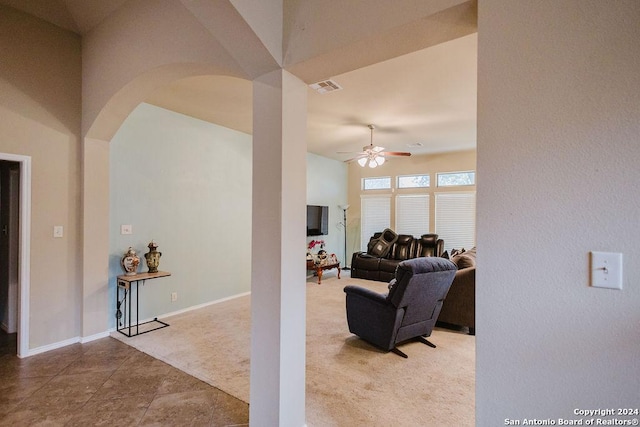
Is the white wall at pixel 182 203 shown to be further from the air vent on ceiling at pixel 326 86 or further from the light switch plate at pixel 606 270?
the light switch plate at pixel 606 270

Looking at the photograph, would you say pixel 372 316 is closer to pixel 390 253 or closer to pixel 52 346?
pixel 52 346

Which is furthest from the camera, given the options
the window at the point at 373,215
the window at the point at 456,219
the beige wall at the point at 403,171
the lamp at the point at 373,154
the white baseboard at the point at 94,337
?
the window at the point at 373,215

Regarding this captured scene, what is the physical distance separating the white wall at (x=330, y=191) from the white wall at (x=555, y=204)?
593 cm

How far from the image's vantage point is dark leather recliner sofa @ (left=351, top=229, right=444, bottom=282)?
6734 millimetres

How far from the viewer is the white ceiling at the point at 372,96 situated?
293 cm

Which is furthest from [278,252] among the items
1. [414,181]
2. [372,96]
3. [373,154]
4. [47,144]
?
[414,181]

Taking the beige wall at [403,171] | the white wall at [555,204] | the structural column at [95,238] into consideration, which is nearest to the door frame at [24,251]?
the structural column at [95,238]

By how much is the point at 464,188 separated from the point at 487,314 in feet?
21.0

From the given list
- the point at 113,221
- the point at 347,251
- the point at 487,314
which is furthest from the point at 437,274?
the point at 347,251

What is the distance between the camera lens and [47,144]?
10.3 feet

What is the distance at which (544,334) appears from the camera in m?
1.11

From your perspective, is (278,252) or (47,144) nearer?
(278,252)

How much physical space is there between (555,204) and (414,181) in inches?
267

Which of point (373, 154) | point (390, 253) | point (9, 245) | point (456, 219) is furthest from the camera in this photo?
point (390, 253)
